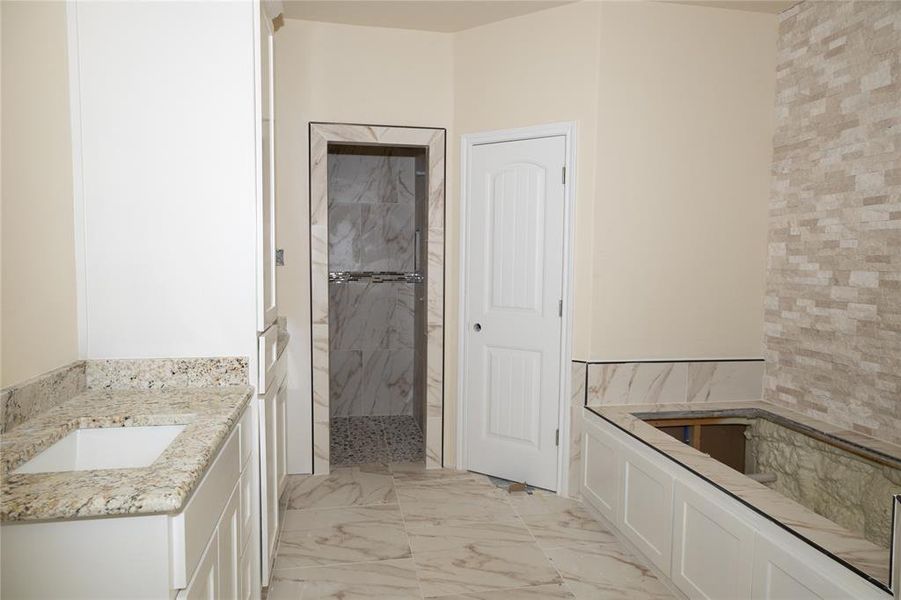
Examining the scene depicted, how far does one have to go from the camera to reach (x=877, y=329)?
2701 millimetres

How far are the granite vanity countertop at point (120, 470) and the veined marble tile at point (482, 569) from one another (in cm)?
124

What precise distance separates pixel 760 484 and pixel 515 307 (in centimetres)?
166

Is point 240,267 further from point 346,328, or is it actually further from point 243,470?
point 346,328

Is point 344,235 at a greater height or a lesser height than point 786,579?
greater

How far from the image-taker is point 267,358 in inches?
88.3

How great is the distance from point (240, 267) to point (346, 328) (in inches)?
123

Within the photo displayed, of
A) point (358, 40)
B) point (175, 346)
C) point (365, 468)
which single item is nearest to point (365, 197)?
point (358, 40)

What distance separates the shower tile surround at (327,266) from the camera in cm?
366

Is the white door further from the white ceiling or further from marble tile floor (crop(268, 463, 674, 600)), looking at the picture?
the white ceiling

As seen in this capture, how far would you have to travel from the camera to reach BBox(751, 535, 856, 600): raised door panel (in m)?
1.71

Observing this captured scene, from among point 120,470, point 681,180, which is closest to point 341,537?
point 120,470

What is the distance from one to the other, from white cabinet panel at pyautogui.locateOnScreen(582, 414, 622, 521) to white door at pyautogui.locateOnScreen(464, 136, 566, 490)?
0.24 metres

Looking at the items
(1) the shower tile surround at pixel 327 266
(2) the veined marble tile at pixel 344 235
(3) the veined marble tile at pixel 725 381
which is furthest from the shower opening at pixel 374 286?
(3) the veined marble tile at pixel 725 381

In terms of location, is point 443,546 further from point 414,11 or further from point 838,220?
point 414,11
